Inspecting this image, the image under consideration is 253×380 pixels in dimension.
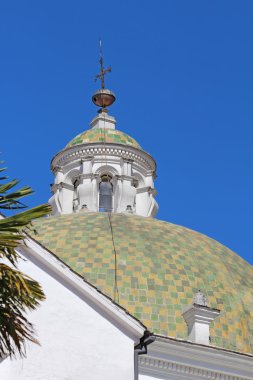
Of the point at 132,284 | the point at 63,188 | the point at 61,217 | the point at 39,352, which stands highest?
the point at 63,188

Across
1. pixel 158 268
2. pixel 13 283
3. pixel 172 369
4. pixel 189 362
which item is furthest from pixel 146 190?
pixel 13 283

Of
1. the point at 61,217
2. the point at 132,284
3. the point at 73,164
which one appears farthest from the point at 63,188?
the point at 132,284

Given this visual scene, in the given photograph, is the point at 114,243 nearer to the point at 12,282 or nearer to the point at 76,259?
the point at 76,259

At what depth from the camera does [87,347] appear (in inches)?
610

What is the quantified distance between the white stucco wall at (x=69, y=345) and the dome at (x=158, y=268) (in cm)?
607

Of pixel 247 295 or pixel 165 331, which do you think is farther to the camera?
pixel 247 295

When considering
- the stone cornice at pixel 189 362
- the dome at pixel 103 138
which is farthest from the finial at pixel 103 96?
the stone cornice at pixel 189 362

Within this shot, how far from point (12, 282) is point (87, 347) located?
222 inches

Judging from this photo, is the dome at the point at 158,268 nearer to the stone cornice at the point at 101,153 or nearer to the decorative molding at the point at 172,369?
the decorative molding at the point at 172,369

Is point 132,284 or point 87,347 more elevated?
point 132,284

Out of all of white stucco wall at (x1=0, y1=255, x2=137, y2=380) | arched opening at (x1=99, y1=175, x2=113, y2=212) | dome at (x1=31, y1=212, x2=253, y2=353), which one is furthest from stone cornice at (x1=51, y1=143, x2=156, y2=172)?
white stucco wall at (x1=0, y1=255, x2=137, y2=380)

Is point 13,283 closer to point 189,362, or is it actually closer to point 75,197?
point 189,362

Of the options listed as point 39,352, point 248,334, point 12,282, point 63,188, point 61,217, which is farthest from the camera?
point 63,188

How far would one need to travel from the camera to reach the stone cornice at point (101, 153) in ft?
106
